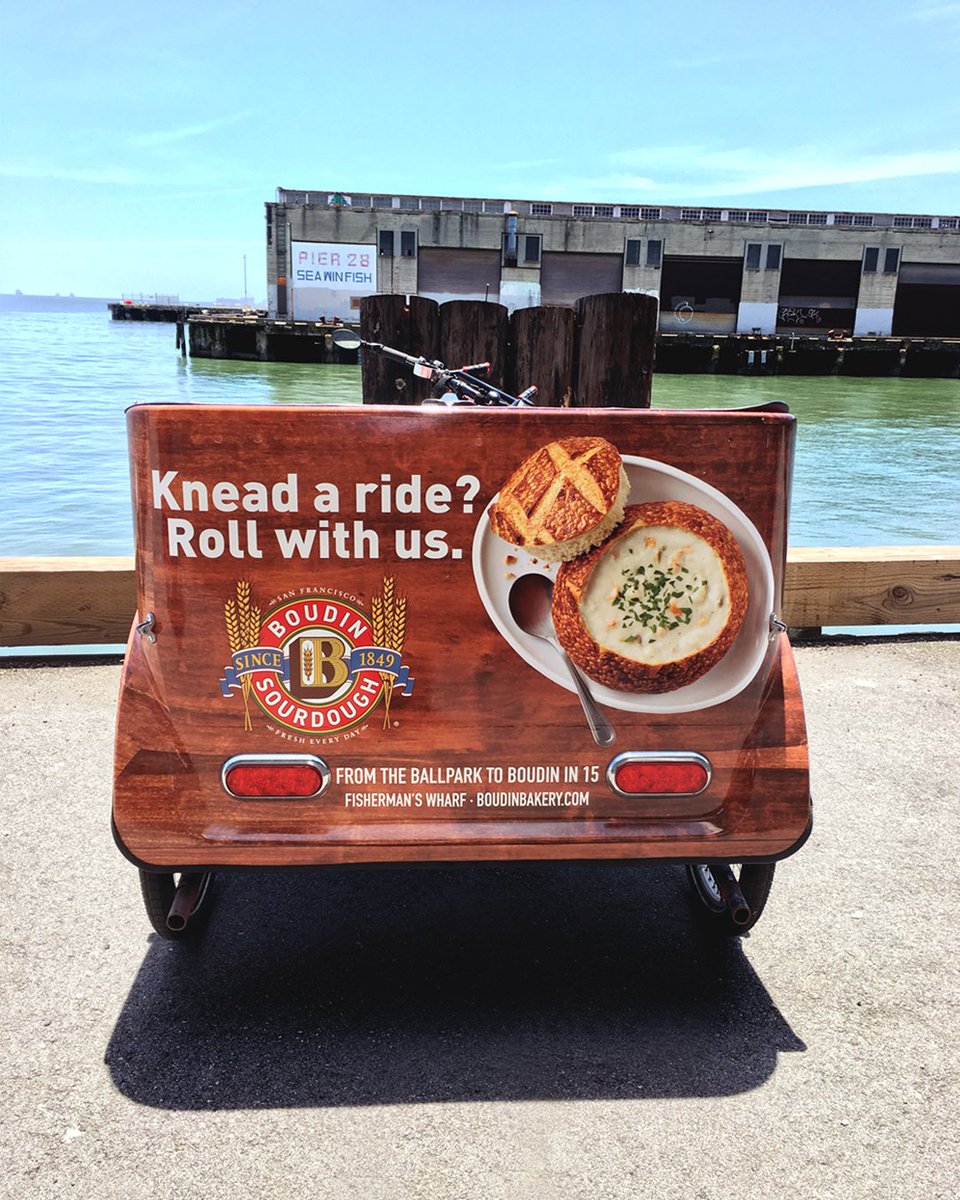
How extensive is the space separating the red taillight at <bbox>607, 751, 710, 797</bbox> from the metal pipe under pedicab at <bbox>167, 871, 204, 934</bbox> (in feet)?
4.65

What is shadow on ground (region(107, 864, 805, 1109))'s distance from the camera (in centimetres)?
284

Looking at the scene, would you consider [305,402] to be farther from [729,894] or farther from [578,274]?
[578,274]

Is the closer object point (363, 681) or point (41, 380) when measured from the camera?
point (363, 681)

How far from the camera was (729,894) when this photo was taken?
10.9 feet

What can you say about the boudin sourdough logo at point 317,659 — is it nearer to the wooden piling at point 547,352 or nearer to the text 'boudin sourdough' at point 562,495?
the text 'boudin sourdough' at point 562,495

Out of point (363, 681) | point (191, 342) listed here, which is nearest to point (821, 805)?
point (363, 681)

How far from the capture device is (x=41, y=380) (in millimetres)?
42031

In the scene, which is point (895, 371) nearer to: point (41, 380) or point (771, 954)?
point (41, 380)

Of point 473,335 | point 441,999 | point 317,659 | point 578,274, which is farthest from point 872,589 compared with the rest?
point 578,274

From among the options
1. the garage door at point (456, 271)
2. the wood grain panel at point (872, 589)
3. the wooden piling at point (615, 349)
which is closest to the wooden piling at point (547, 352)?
the wooden piling at point (615, 349)

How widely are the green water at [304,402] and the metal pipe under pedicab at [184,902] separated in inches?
399

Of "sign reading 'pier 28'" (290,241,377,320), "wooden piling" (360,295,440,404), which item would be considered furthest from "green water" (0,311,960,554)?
"sign reading 'pier 28'" (290,241,377,320)

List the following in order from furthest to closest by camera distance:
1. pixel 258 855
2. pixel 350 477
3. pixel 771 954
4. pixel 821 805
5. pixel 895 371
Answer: pixel 895 371 < pixel 821 805 < pixel 771 954 < pixel 258 855 < pixel 350 477

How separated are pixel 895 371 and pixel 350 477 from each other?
6737cm
